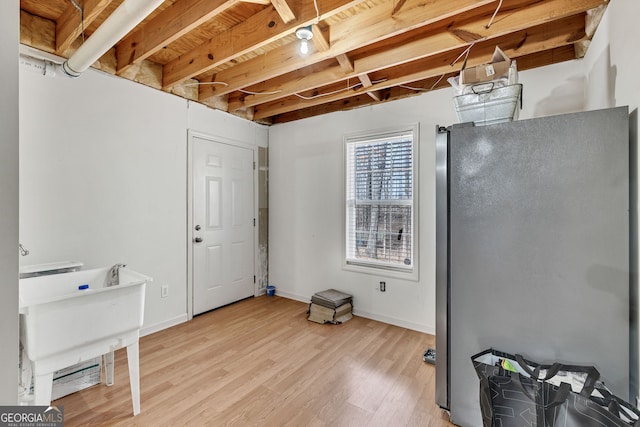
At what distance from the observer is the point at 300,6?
189 centimetres

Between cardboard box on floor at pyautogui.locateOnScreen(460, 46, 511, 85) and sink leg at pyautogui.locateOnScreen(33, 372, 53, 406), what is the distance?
2731 millimetres

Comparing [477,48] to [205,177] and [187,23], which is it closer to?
[187,23]

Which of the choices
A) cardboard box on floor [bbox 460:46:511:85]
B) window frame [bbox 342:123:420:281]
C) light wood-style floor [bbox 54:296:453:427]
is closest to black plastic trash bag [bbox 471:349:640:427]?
light wood-style floor [bbox 54:296:453:427]

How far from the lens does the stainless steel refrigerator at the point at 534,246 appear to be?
1281 mm

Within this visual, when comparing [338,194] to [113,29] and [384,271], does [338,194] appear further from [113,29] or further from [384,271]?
[113,29]

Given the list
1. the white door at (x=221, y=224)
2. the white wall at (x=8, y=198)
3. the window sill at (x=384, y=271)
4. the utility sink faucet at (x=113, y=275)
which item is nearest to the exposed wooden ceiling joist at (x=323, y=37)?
the white door at (x=221, y=224)

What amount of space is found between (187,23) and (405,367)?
9.88 feet

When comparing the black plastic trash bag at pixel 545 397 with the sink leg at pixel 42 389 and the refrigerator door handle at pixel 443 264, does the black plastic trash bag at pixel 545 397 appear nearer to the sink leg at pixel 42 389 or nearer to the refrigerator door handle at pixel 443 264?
the refrigerator door handle at pixel 443 264

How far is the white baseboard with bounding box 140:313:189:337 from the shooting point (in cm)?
283

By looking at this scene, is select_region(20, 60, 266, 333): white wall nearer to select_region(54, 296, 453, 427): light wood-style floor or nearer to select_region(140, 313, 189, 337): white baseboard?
select_region(140, 313, 189, 337): white baseboard

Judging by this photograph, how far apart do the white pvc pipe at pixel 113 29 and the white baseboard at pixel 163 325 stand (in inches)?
90.6

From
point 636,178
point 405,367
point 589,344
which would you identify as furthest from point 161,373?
point 636,178

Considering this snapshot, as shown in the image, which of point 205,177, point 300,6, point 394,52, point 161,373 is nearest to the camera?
point 300,6

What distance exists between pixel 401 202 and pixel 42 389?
2988 millimetres
